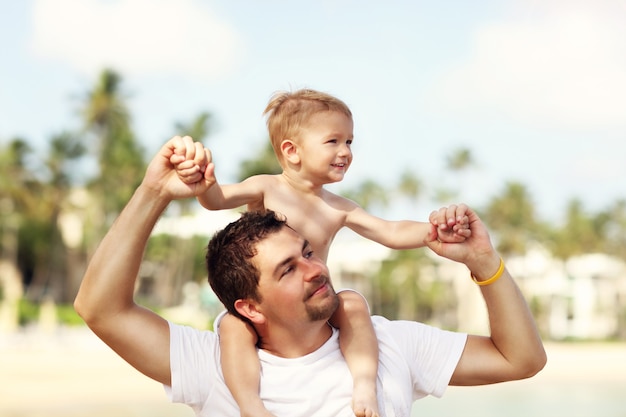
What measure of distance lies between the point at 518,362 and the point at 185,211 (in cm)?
4699

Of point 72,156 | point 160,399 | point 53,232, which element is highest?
point 72,156

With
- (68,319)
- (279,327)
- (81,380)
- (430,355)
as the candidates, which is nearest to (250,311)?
(279,327)

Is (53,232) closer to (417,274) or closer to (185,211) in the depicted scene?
(185,211)

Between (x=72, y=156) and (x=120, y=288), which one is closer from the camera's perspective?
(x=120, y=288)

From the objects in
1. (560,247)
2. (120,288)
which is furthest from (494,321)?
(560,247)

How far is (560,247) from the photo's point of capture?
202ft

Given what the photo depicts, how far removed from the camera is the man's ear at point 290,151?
319cm

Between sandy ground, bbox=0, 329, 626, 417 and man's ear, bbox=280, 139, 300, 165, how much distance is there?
15.8m

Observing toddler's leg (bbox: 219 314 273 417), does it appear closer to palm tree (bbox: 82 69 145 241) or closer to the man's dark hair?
the man's dark hair

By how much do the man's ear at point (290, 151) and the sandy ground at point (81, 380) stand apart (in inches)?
621

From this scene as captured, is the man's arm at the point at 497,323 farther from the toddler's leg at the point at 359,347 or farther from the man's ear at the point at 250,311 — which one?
the man's ear at the point at 250,311

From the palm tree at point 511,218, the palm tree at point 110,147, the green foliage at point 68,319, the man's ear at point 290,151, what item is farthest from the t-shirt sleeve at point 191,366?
the palm tree at point 511,218

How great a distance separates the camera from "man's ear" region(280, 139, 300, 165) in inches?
126

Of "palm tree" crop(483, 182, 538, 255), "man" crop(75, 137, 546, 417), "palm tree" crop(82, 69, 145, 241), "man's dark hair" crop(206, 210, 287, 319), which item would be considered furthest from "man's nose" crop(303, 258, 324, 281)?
"palm tree" crop(483, 182, 538, 255)
